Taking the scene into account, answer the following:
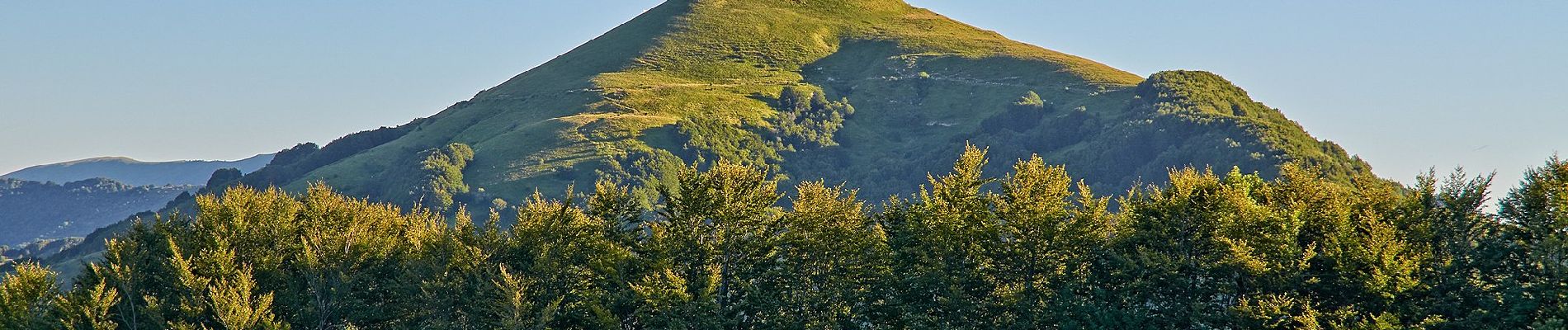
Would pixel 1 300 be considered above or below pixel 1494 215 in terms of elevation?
above

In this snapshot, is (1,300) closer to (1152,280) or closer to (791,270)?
(791,270)

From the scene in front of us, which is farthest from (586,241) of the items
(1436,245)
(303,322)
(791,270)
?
(1436,245)

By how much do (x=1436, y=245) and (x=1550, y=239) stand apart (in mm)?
5543

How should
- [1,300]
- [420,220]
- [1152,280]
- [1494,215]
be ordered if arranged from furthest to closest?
[420,220], [1,300], [1152,280], [1494,215]

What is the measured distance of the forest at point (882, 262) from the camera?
1971 inches

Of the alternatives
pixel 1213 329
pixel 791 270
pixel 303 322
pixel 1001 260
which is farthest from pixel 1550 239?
pixel 303 322

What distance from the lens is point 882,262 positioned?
59.4 metres

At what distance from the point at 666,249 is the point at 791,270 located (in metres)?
6.11

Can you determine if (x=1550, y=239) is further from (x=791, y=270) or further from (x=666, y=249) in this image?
(x=666, y=249)

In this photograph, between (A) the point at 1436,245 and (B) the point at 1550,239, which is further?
(A) the point at 1436,245

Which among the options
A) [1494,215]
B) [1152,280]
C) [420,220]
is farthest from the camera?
[420,220]

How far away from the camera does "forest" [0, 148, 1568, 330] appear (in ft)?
164

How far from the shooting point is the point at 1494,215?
50.6 m

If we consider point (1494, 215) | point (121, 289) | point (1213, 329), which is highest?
point (121, 289)
